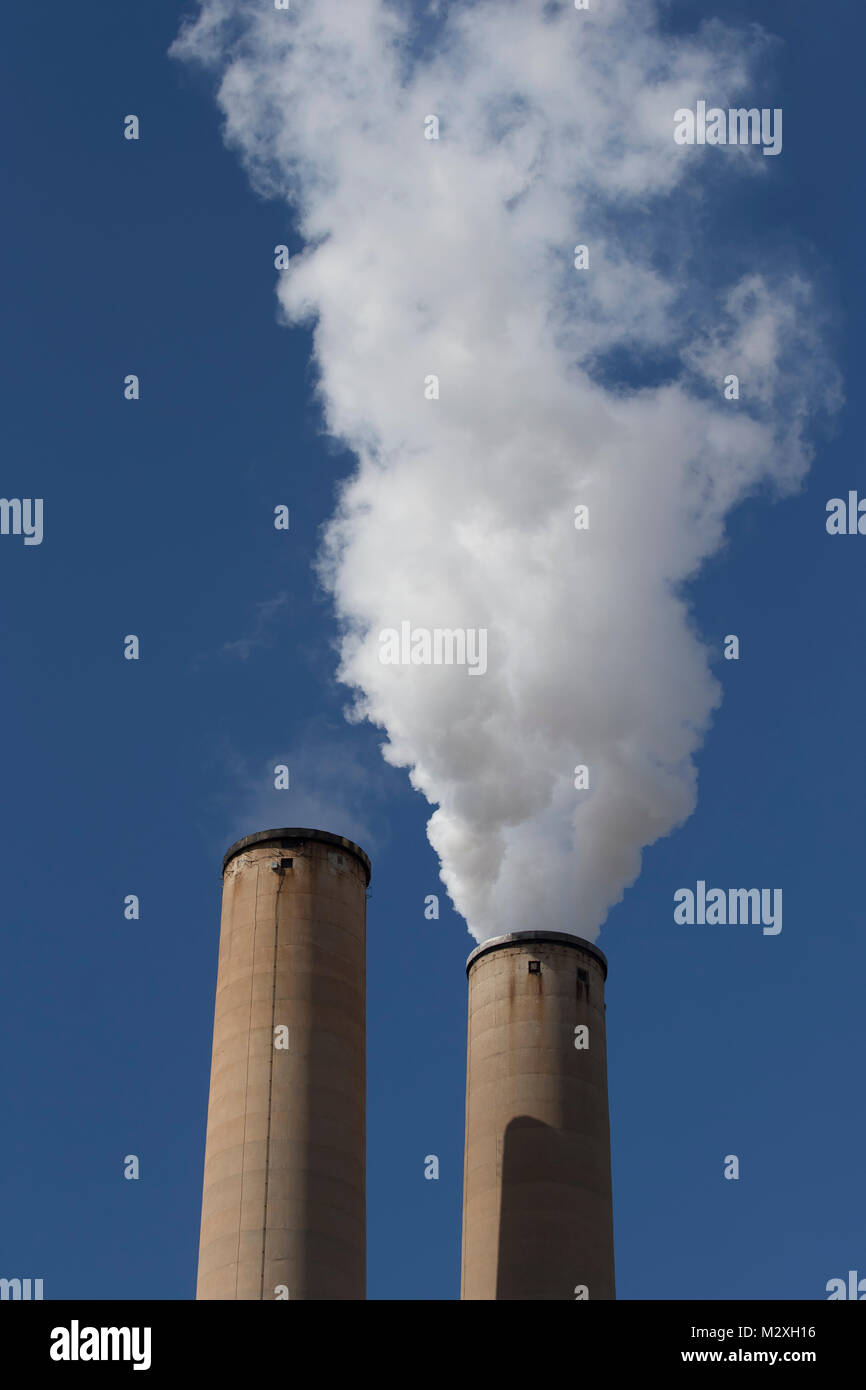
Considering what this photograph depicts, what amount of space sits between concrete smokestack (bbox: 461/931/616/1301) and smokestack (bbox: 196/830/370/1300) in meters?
5.04

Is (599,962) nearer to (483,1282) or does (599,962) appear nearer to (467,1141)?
(467,1141)

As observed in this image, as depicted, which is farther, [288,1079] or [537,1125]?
[537,1125]

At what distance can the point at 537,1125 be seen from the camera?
39781 mm

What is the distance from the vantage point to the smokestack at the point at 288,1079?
109 ft

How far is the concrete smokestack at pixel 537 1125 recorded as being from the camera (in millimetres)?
38688

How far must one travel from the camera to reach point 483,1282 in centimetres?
3919

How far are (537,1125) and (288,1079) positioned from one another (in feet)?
24.1

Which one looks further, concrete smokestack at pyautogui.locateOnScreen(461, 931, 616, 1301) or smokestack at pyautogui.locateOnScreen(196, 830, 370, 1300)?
concrete smokestack at pyautogui.locateOnScreen(461, 931, 616, 1301)

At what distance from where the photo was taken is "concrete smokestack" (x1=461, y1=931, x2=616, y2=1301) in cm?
3869

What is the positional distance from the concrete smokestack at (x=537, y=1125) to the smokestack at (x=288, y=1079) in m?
5.04

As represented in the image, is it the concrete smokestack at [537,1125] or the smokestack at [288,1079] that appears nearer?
the smokestack at [288,1079]
